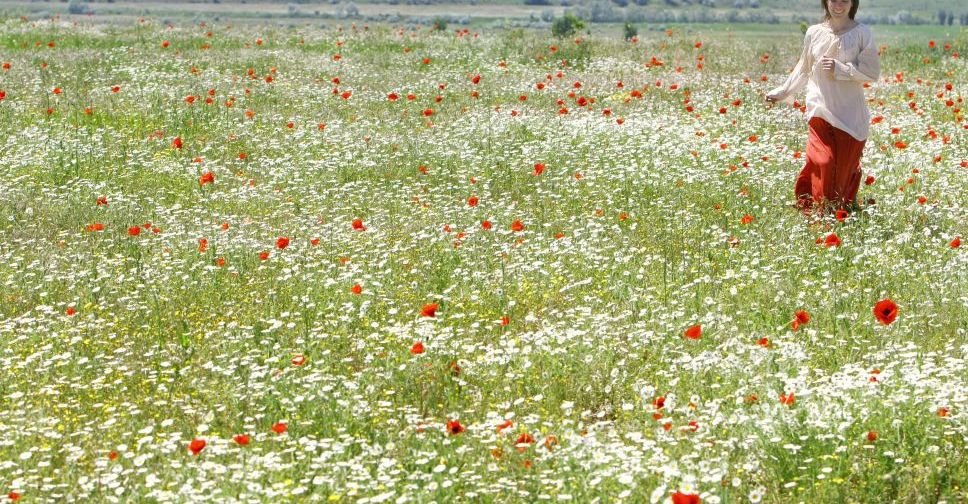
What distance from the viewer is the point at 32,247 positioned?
9820 millimetres

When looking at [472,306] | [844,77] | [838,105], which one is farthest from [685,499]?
[838,105]

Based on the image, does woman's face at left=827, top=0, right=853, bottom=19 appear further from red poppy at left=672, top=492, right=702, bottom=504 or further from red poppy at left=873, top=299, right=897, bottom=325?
red poppy at left=672, top=492, right=702, bottom=504

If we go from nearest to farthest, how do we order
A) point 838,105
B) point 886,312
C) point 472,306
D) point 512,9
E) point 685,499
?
1. point 685,499
2. point 886,312
3. point 472,306
4. point 838,105
5. point 512,9

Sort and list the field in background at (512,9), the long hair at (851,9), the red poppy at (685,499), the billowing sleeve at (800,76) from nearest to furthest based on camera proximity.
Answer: the red poppy at (685,499)
the long hair at (851,9)
the billowing sleeve at (800,76)
the field in background at (512,9)

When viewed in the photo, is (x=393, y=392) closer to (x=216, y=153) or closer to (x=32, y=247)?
(x=32, y=247)

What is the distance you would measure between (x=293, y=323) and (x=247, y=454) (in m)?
1.94

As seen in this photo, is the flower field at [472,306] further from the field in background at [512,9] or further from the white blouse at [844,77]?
the field in background at [512,9]

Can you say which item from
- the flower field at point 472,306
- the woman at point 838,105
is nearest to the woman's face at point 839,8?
the woman at point 838,105

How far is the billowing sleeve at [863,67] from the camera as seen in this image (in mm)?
10312

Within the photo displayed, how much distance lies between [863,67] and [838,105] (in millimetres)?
372

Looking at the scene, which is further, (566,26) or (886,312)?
(566,26)

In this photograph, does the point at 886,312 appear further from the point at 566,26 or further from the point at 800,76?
the point at 566,26

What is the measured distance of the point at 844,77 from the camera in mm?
10312

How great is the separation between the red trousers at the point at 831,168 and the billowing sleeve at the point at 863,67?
0.47 m
